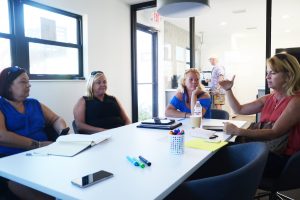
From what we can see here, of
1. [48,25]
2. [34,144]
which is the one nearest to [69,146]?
[34,144]

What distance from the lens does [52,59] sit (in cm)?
337

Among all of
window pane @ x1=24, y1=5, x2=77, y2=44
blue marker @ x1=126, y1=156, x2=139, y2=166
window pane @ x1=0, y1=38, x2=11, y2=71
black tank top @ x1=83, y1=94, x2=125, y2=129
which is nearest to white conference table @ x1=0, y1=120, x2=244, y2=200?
blue marker @ x1=126, y1=156, x2=139, y2=166

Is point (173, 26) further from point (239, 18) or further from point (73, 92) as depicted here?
point (73, 92)

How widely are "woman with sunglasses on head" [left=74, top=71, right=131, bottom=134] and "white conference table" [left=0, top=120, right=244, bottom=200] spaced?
3.47ft

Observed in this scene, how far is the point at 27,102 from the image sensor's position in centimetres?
203

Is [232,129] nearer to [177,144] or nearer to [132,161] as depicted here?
[177,144]

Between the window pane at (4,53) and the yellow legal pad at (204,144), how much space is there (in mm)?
2356

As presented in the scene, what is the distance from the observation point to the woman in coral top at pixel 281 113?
1.63m

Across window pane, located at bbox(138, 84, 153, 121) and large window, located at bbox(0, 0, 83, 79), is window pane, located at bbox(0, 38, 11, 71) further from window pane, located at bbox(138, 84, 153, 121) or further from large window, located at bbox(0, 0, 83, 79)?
window pane, located at bbox(138, 84, 153, 121)

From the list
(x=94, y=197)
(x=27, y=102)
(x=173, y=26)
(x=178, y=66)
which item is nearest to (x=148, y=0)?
(x=173, y=26)

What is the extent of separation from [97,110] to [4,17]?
151 centimetres

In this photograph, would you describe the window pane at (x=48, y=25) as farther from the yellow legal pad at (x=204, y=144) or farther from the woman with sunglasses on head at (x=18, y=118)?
the yellow legal pad at (x=204, y=144)

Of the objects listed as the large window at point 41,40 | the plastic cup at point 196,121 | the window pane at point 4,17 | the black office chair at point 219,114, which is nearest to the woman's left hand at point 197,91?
the black office chair at point 219,114

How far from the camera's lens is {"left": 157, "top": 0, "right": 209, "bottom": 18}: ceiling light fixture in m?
1.75
